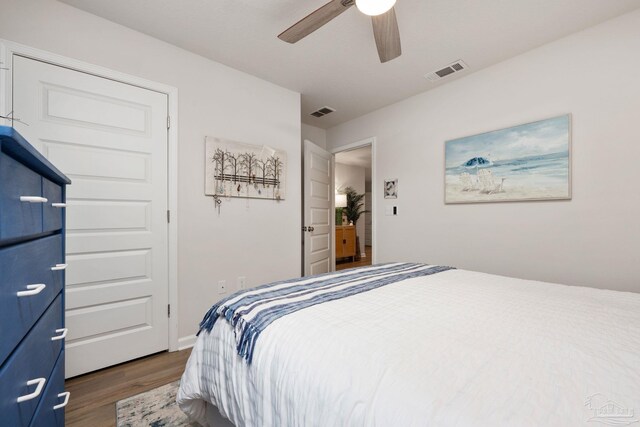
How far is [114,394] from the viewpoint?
1693mm

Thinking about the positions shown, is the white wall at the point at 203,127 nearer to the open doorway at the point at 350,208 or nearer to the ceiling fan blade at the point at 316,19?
the ceiling fan blade at the point at 316,19

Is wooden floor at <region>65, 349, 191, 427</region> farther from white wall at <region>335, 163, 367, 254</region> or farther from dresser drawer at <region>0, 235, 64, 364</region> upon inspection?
white wall at <region>335, 163, 367, 254</region>

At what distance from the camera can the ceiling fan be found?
55.2 inches

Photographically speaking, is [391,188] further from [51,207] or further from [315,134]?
[51,207]

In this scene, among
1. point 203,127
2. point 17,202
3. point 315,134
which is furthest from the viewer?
point 315,134

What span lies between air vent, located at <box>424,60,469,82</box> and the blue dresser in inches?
114

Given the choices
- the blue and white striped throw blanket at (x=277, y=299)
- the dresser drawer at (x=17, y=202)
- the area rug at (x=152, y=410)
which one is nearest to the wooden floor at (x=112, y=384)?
the area rug at (x=152, y=410)

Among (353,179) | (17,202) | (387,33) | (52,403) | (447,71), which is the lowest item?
(52,403)

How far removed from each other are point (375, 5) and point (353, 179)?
6.00 metres

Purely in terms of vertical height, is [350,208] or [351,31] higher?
[351,31]

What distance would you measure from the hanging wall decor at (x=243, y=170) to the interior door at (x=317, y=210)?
50 cm

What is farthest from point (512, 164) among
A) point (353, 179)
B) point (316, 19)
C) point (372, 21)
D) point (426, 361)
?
point (353, 179)

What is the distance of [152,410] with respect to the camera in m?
1.53

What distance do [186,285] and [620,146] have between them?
338 cm
